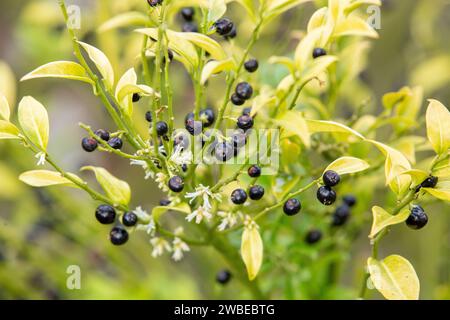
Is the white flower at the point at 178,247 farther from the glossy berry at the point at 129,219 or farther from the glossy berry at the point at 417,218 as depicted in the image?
the glossy berry at the point at 417,218

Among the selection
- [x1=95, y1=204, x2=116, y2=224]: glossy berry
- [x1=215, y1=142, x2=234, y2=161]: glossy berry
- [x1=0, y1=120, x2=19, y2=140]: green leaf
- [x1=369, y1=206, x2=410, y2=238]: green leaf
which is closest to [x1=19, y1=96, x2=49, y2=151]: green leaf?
[x1=0, y1=120, x2=19, y2=140]: green leaf

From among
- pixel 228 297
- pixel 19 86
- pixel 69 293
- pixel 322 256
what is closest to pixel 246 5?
pixel 322 256

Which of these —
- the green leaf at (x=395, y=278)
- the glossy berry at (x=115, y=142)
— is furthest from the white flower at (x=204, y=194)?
the green leaf at (x=395, y=278)

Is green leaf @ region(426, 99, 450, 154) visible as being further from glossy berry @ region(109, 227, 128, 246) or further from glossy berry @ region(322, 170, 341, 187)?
glossy berry @ region(109, 227, 128, 246)

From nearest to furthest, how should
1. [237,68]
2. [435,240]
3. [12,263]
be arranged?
[237,68] < [12,263] < [435,240]

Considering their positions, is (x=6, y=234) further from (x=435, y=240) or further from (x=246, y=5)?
(x=435, y=240)
